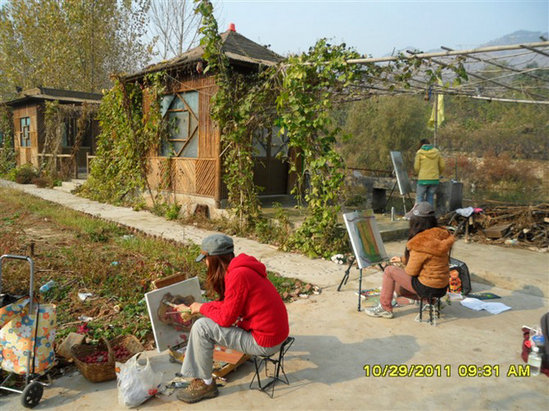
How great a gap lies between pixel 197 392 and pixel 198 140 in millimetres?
7902

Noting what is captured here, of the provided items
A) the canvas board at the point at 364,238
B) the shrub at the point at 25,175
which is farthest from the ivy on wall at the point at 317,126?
the shrub at the point at 25,175

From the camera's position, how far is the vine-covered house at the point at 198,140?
9984 mm

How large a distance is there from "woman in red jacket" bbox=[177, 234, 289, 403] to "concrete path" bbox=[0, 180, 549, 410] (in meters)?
0.24

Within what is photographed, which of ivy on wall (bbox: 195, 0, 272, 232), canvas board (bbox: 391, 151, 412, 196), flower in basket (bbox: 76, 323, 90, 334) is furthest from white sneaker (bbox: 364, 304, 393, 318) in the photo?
canvas board (bbox: 391, 151, 412, 196)

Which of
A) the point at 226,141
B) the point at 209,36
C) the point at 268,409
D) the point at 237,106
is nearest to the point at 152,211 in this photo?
the point at 226,141

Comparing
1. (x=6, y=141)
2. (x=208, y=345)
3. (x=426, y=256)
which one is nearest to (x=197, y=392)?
(x=208, y=345)

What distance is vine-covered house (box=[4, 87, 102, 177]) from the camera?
59.8 feet

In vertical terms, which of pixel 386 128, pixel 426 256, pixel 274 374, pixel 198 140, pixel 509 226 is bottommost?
pixel 274 374

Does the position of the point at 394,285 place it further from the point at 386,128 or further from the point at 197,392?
the point at 386,128

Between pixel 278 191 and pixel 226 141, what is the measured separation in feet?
8.93

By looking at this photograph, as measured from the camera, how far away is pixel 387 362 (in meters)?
4.02

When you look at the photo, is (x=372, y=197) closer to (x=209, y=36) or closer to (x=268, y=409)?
(x=209, y=36)

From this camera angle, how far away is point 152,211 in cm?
1141

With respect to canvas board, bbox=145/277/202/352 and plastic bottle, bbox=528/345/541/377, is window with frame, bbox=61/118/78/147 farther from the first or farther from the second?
plastic bottle, bbox=528/345/541/377
